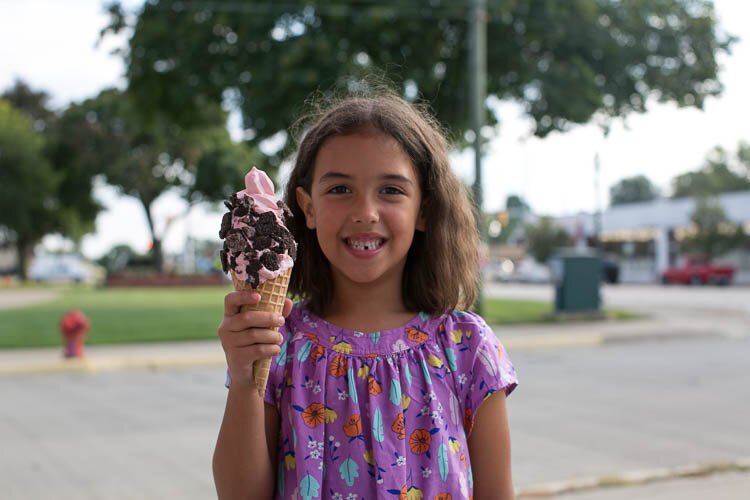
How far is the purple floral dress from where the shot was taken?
72.8 inches

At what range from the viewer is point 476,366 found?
1957mm

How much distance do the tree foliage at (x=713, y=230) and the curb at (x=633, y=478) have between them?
134 feet

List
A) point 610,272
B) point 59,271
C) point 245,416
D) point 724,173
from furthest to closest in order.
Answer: point 724,173 → point 59,271 → point 610,272 → point 245,416

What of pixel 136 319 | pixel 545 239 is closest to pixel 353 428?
pixel 136 319

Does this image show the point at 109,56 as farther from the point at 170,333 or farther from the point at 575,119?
the point at 575,119

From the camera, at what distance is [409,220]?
1987 mm

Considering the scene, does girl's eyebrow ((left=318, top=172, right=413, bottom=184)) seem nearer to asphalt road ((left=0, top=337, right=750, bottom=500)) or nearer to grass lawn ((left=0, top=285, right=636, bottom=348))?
asphalt road ((left=0, top=337, right=750, bottom=500))

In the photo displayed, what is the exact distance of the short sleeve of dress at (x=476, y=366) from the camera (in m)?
1.93

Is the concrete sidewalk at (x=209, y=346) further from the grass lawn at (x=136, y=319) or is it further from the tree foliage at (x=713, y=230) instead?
the tree foliage at (x=713, y=230)

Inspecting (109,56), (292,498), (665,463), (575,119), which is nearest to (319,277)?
(292,498)

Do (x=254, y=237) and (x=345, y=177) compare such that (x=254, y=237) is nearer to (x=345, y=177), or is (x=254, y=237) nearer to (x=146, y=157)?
(x=345, y=177)

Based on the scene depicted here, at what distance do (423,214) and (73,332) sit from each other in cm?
1116

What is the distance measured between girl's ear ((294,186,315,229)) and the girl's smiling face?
0.29 ft

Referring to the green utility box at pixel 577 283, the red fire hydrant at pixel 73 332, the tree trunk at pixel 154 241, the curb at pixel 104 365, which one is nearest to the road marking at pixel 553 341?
the green utility box at pixel 577 283
